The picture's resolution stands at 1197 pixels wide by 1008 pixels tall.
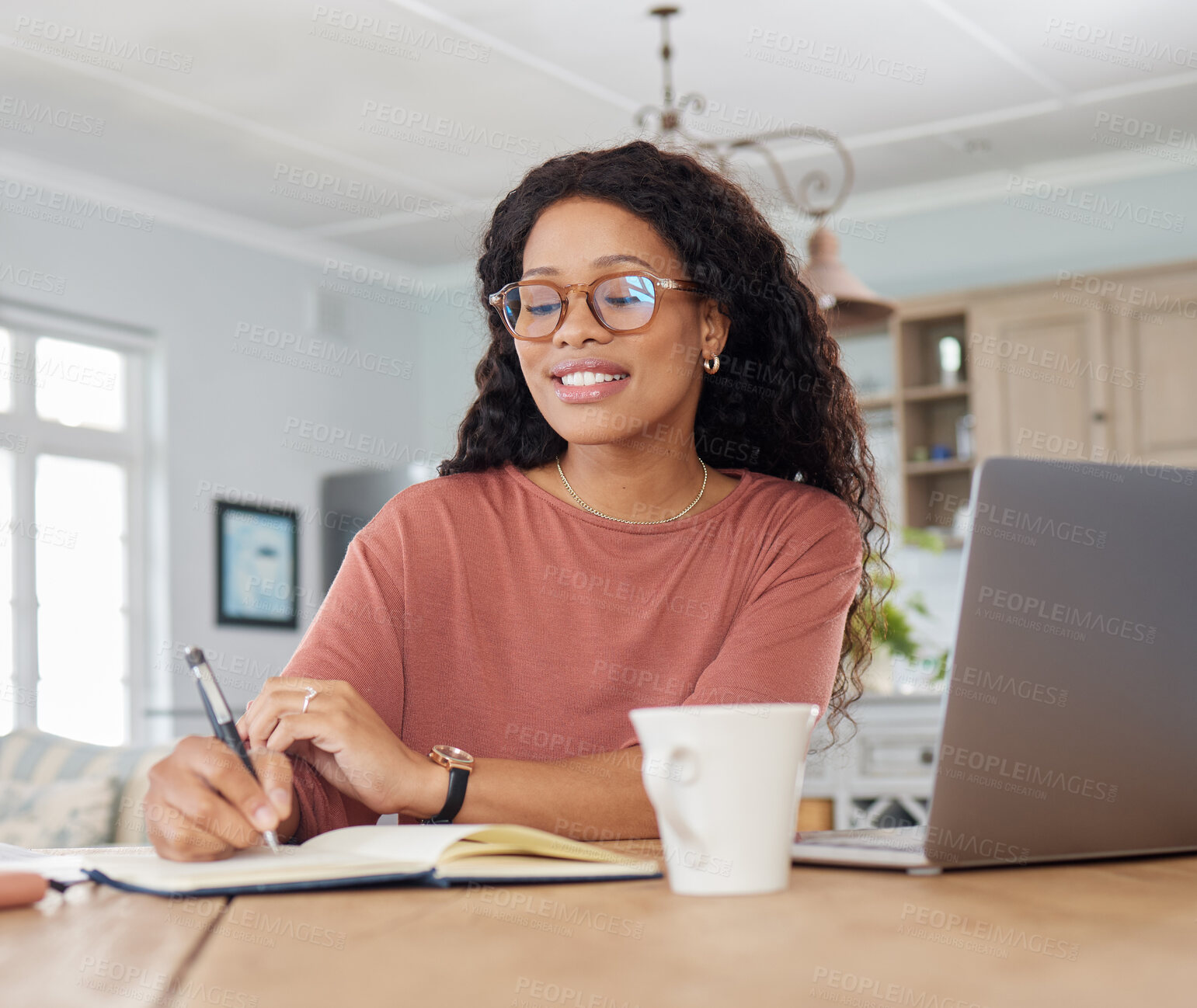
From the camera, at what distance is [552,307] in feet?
4.94

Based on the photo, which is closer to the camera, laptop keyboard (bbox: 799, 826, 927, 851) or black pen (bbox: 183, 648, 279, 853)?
laptop keyboard (bbox: 799, 826, 927, 851)

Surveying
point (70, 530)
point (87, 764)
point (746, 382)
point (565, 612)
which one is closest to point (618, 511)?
point (565, 612)

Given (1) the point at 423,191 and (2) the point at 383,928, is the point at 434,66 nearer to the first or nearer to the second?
(1) the point at 423,191

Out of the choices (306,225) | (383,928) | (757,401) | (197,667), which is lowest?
(383,928)

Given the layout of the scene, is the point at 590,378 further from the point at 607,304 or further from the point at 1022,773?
the point at 1022,773

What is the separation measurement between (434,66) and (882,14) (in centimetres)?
143

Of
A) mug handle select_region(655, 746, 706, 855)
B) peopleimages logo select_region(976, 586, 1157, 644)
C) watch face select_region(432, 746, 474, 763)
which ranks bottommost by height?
watch face select_region(432, 746, 474, 763)

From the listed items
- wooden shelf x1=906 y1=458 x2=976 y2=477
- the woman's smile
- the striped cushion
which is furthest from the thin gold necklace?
wooden shelf x1=906 y1=458 x2=976 y2=477

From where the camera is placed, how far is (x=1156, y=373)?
5066mm

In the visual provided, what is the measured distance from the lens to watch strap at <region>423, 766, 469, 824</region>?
1.11 m

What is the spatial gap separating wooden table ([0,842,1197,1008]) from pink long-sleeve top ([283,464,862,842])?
2.00 feet

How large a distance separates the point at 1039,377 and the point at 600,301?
13.7ft

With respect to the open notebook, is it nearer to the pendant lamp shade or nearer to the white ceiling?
the pendant lamp shade

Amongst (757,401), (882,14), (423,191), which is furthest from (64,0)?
(757,401)
